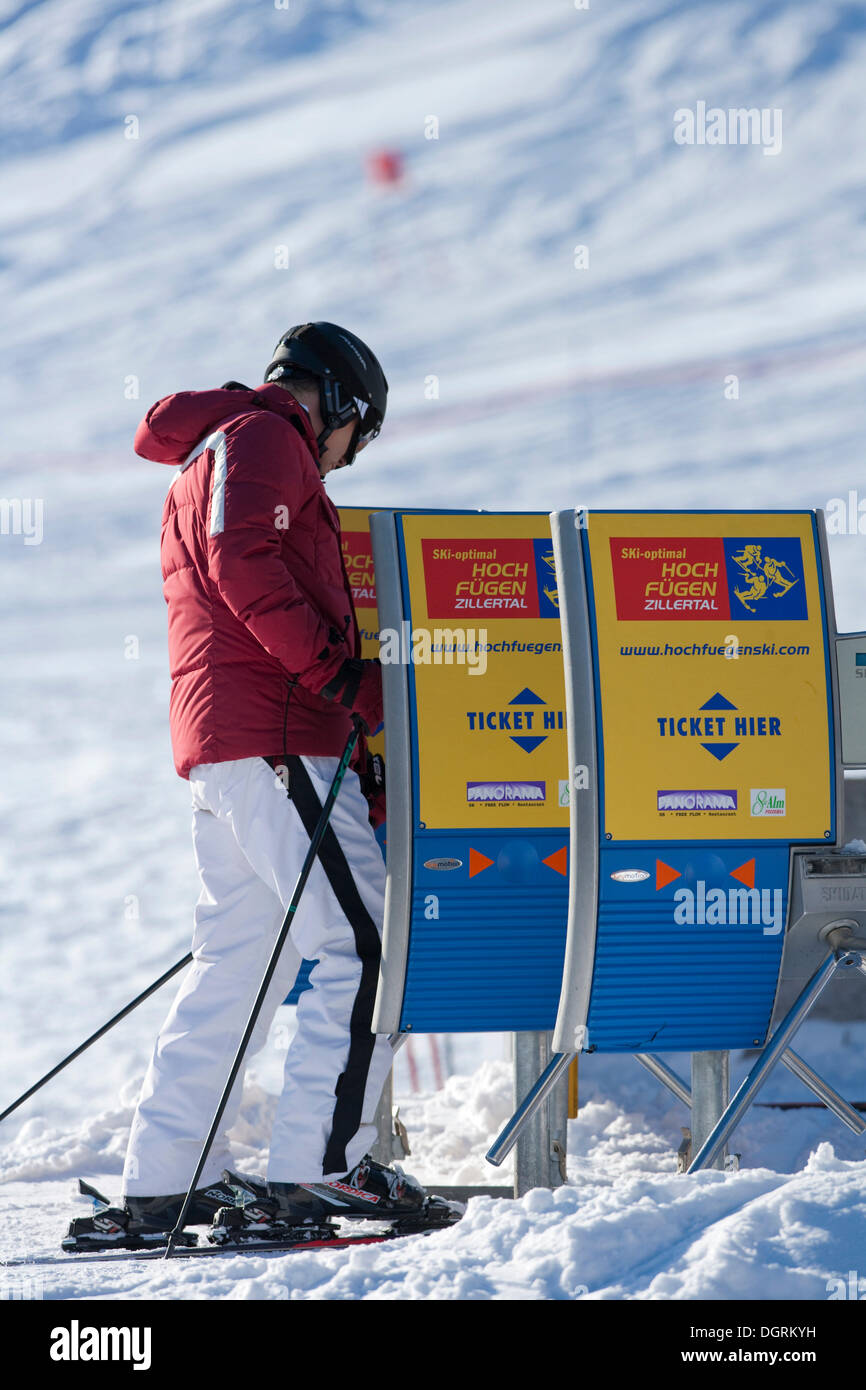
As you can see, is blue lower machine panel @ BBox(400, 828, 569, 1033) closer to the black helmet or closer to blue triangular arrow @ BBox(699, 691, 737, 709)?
blue triangular arrow @ BBox(699, 691, 737, 709)

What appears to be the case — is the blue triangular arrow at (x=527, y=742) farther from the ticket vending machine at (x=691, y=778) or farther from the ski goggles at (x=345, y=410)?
the ski goggles at (x=345, y=410)

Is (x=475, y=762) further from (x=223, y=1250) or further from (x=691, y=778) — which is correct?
(x=223, y=1250)

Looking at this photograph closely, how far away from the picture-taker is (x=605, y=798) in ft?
11.3

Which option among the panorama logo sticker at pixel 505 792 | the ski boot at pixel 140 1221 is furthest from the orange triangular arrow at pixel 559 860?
the ski boot at pixel 140 1221

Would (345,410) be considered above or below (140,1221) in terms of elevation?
above

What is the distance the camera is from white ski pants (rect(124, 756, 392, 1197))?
3254 millimetres

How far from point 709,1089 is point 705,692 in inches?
41.1

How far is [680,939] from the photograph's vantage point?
11.5ft

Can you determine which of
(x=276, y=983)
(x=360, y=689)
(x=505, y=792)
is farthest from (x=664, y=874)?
(x=276, y=983)

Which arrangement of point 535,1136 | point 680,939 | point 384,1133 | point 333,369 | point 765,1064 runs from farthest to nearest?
point 384,1133
point 535,1136
point 333,369
point 680,939
point 765,1064

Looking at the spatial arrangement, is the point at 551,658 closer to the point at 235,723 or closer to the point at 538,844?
the point at 538,844

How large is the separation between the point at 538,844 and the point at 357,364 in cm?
131

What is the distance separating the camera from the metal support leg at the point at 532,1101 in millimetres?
3609

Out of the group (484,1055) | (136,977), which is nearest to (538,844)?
(484,1055)
